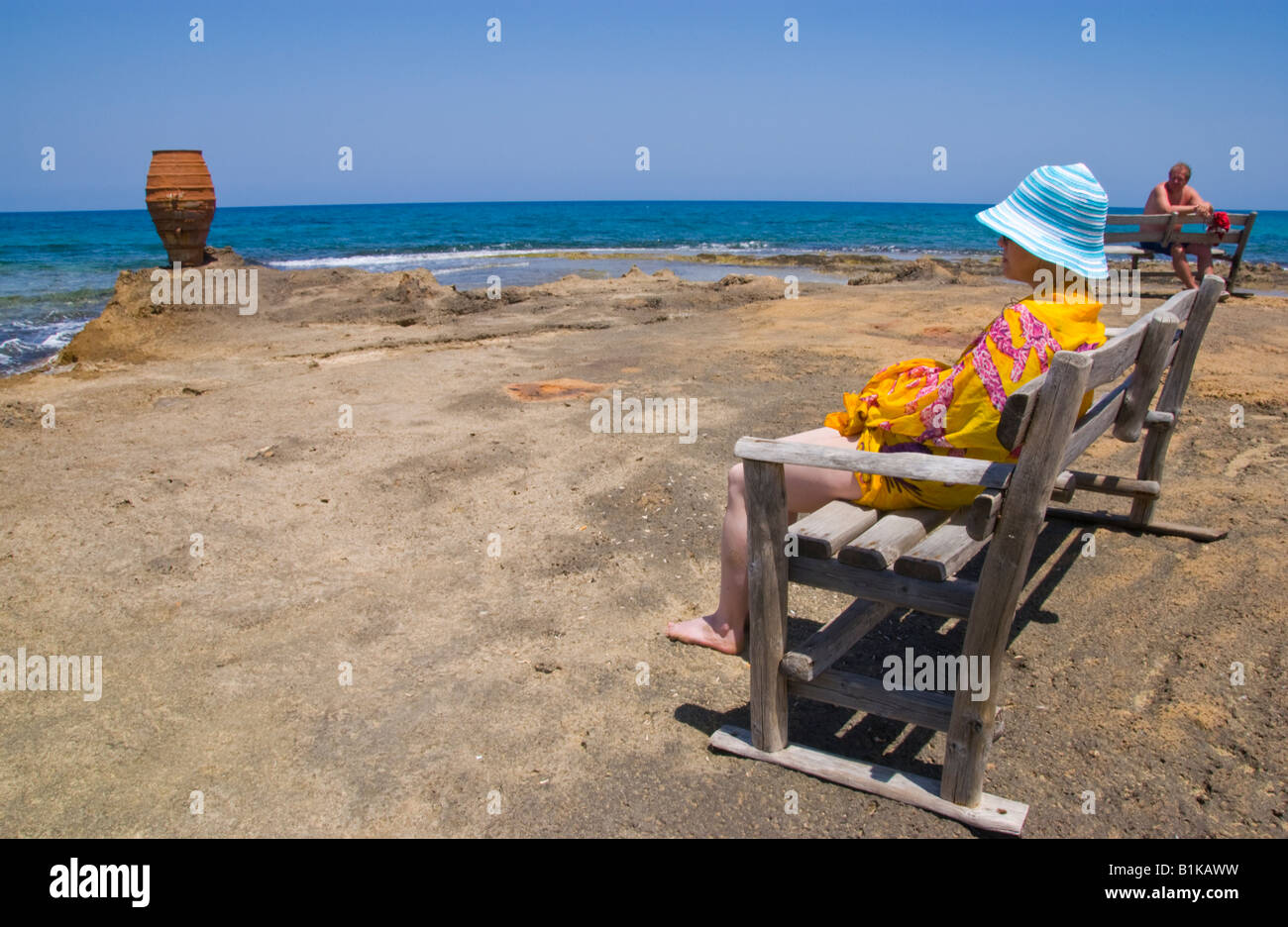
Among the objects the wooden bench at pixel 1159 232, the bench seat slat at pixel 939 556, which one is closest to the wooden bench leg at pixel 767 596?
the bench seat slat at pixel 939 556

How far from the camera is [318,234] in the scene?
45.5m

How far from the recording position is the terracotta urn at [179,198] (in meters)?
11.8

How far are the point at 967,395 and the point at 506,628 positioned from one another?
6.39 ft

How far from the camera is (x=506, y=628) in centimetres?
342

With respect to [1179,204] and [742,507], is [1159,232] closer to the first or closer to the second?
[1179,204]

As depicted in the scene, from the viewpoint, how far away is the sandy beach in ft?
8.02

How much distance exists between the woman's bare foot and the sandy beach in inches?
2.8

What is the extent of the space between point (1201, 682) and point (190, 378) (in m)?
7.86

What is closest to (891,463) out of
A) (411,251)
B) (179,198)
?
(179,198)

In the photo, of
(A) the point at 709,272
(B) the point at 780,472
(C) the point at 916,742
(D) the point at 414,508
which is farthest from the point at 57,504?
(A) the point at 709,272

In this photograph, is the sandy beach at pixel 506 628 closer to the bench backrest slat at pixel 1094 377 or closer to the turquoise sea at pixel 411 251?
the bench backrest slat at pixel 1094 377

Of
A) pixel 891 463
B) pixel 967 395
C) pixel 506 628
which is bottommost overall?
pixel 506 628

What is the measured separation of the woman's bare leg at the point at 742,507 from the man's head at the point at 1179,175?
32.0ft

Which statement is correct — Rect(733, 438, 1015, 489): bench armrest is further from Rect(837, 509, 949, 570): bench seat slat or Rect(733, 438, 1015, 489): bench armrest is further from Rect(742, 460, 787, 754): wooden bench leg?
Rect(837, 509, 949, 570): bench seat slat
